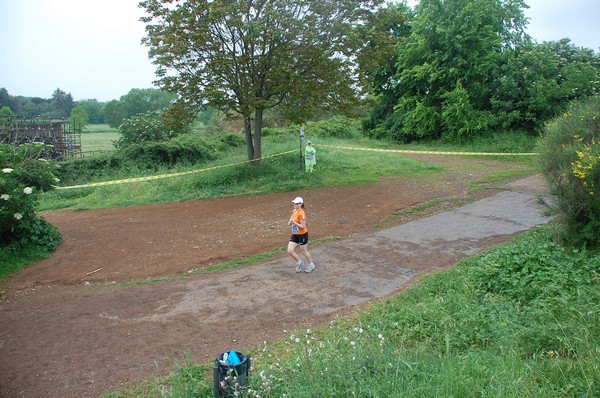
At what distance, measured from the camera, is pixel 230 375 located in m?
3.80

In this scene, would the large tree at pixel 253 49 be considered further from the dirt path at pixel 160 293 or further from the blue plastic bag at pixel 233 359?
the blue plastic bag at pixel 233 359

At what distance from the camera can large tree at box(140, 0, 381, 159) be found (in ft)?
43.0

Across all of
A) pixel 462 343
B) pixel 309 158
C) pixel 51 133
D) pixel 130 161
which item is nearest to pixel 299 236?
pixel 462 343

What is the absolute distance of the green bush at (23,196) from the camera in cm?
866

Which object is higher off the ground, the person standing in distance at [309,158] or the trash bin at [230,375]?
the person standing in distance at [309,158]

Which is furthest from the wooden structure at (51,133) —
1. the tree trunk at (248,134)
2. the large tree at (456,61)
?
the large tree at (456,61)

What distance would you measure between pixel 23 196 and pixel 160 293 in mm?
4004

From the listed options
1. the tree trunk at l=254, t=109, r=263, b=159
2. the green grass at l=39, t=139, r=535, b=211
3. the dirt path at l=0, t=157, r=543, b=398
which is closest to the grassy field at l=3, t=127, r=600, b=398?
the dirt path at l=0, t=157, r=543, b=398

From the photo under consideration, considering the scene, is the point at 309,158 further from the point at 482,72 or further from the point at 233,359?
the point at 233,359

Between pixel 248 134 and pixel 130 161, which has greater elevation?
pixel 248 134

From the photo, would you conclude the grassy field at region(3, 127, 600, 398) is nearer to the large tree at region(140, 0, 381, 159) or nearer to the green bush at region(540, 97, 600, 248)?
the green bush at region(540, 97, 600, 248)

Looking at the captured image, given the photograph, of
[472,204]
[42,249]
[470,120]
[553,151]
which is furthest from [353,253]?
[470,120]

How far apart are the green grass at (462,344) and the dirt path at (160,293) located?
0.55 meters

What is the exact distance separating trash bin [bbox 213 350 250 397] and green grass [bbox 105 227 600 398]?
10cm
